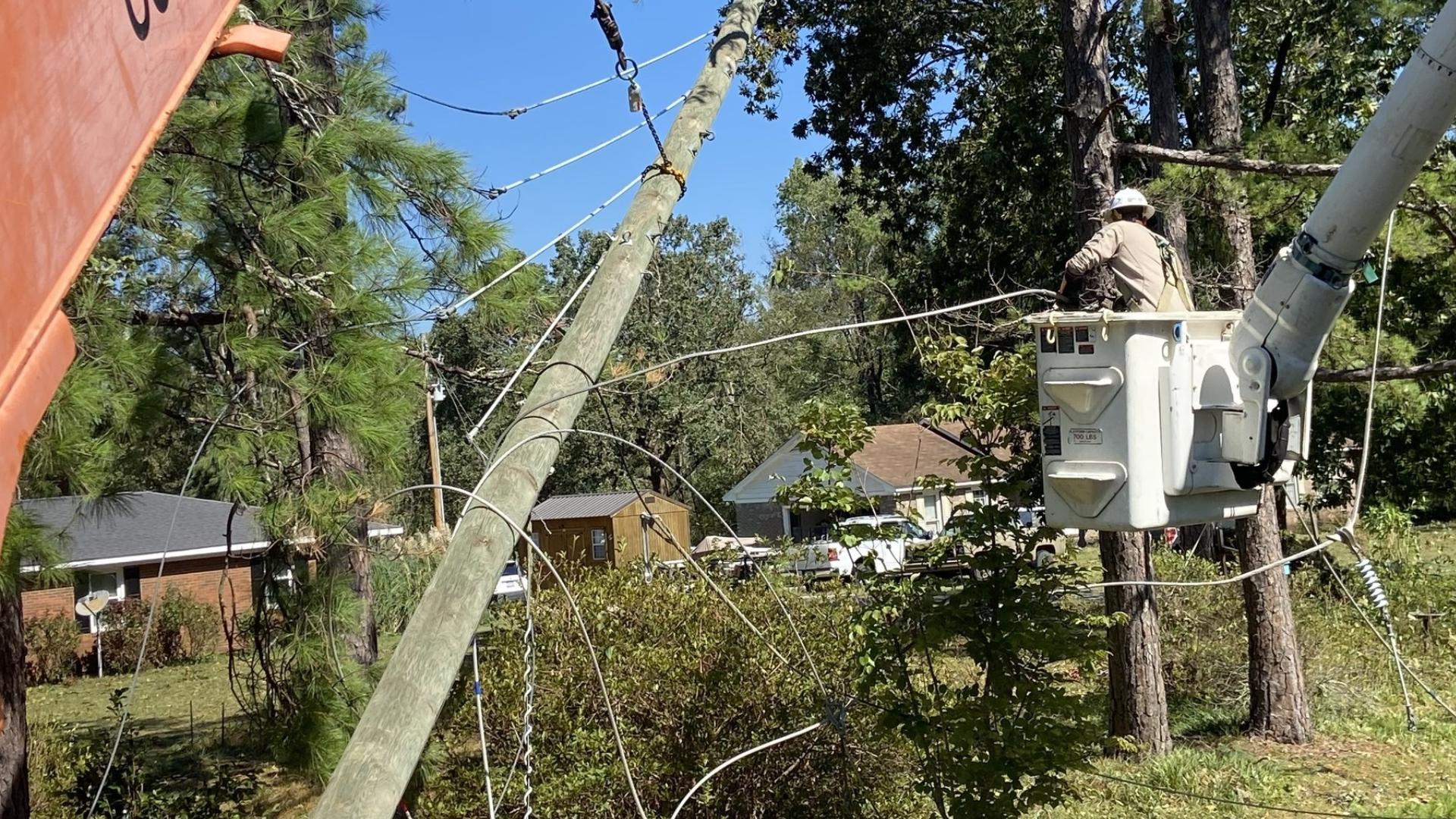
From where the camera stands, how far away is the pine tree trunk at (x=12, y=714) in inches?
257

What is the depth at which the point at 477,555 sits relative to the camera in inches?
118

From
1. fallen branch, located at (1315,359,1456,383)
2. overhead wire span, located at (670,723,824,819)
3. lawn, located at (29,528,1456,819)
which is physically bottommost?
lawn, located at (29,528,1456,819)

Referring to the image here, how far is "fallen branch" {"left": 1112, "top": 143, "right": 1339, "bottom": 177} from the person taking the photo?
8055 millimetres

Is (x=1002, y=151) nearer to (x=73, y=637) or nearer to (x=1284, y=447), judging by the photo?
(x=1284, y=447)

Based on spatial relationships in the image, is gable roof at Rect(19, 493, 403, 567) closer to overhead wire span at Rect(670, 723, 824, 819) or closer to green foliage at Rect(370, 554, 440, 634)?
green foliage at Rect(370, 554, 440, 634)

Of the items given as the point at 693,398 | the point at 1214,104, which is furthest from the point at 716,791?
the point at 693,398

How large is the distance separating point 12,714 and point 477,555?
5.11 m

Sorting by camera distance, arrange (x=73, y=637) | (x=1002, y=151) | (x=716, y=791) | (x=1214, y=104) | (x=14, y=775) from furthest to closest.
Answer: (x=73, y=637) → (x=1002, y=151) → (x=1214, y=104) → (x=716, y=791) → (x=14, y=775)

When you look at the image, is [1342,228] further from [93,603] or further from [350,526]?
[93,603]

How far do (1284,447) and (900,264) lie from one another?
73.9 feet

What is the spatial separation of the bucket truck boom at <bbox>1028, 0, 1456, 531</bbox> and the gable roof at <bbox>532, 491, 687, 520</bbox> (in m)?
21.8

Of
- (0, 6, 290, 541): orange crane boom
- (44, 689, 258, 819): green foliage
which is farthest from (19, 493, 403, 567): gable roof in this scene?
(0, 6, 290, 541): orange crane boom

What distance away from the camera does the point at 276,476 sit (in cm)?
602

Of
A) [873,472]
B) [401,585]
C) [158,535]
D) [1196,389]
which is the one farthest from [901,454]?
[1196,389]
